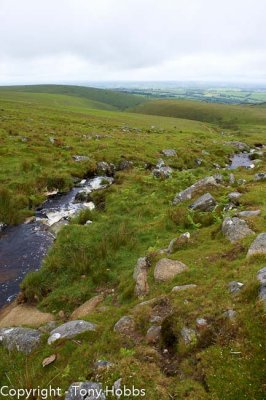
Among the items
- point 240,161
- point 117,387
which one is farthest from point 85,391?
point 240,161

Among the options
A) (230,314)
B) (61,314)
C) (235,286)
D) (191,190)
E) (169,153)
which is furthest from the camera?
(169,153)

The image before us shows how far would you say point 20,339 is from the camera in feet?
39.2

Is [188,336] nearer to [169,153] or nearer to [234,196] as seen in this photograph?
[234,196]

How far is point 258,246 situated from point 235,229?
2754 millimetres

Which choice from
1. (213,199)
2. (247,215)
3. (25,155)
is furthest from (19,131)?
(247,215)

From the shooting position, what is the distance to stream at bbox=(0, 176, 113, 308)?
18.1 meters

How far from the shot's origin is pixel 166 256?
15492 mm

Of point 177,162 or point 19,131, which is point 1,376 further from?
point 19,131

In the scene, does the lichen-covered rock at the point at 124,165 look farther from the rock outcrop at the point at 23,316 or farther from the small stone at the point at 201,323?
the small stone at the point at 201,323

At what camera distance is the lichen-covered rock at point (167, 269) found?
13806mm

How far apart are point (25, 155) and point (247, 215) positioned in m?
27.4

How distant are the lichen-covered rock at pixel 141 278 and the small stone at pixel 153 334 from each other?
267 centimetres

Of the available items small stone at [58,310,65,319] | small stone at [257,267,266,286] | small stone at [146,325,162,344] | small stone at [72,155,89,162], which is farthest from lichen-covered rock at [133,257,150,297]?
small stone at [72,155,89,162]

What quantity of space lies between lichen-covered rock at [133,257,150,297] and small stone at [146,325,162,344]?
8.75 ft
